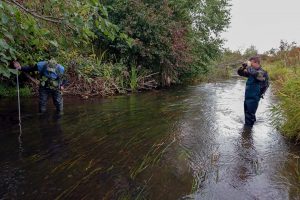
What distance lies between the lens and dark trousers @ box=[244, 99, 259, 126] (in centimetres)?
773

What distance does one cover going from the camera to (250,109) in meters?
7.89

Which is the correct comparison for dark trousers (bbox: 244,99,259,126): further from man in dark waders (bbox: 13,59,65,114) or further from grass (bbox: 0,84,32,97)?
grass (bbox: 0,84,32,97)

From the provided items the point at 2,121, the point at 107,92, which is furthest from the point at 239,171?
the point at 107,92

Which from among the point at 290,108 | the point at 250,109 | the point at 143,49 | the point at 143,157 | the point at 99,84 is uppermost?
the point at 143,49

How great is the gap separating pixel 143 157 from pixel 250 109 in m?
3.55

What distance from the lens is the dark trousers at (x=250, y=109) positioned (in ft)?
25.4

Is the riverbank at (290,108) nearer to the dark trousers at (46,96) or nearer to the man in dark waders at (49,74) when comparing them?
the man in dark waders at (49,74)

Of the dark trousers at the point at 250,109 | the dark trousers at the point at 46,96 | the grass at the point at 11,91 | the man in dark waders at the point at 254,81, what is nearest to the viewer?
the man in dark waders at the point at 254,81

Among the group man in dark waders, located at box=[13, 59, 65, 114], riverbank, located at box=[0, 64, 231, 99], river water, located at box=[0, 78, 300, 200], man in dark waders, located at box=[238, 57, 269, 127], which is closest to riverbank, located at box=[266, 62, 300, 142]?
river water, located at box=[0, 78, 300, 200]

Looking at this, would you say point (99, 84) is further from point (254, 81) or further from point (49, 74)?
point (254, 81)

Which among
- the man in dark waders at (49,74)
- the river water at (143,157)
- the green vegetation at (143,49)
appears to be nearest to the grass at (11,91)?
the green vegetation at (143,49)

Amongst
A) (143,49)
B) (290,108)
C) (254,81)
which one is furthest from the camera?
(143,49)

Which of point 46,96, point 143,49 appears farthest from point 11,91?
point 143,49

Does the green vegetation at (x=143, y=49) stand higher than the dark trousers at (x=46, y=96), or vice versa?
the green vegetation at (x=143, y=49)
